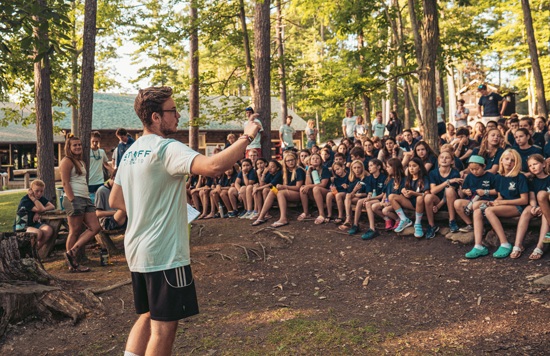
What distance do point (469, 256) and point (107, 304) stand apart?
15.8 feet

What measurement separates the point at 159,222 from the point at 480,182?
571cm

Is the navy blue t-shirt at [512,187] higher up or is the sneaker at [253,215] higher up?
the navy blue t-shirt at [512,187]

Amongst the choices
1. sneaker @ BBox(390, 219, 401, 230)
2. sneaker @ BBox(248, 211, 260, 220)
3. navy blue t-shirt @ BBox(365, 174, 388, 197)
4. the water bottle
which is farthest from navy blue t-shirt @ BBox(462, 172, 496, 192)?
the water bottle

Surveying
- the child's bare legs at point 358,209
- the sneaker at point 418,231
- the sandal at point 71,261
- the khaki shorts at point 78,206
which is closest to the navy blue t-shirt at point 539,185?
the sneaker at point 418,231

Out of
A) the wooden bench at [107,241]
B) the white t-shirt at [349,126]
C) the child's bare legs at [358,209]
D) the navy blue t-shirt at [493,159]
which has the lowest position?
the wooden bench at [107,241]

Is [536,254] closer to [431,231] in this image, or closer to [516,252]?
[516,252]

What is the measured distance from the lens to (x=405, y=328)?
15.8ft

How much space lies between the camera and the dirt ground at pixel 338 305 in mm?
4496

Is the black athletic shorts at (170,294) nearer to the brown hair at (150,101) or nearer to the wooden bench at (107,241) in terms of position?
the brown hair at (150,101)

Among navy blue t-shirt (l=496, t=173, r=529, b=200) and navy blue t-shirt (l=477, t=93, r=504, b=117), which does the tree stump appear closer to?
navy blue t-shirt (l=496, t=173, r=529, b=200)

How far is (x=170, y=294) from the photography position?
9.57 feet

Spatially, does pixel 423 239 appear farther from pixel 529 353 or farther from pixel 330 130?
pixel 330 130

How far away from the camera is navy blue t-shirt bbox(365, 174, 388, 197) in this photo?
849cm

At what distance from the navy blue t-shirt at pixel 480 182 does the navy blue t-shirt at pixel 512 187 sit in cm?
26
